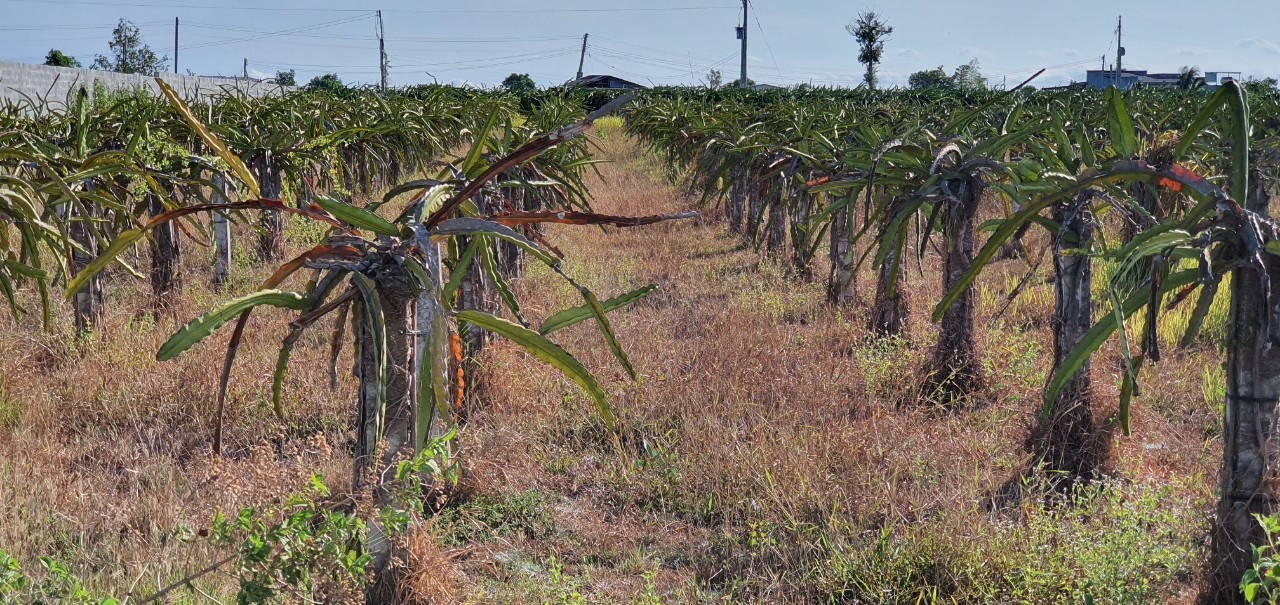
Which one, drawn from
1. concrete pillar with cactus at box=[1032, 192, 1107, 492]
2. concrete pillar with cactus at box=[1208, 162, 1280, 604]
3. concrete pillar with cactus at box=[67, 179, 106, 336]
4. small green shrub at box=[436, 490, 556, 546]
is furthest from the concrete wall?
concrete pillar with cactus at box=[1208, 162, 1280, 604]

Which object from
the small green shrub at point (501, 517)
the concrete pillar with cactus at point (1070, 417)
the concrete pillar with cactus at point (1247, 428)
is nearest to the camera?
the concrete pillar with cactus at point (1247, 428)

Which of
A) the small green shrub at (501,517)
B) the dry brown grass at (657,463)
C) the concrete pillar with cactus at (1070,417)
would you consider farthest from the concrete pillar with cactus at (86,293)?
the concrete pillar with cactus at (1070,417)

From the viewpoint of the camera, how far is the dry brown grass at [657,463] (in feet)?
8.77

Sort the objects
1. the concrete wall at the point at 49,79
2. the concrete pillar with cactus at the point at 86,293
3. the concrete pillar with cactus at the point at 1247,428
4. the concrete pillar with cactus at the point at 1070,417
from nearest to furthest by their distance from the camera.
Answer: the concrete pillar with cactus at the point at 1247,428 → the concrete pillar with cactus at the point at 1070,417 → the concrete pillar with cactus at the point at 86,293 → the concrete wall at the point at 49,79

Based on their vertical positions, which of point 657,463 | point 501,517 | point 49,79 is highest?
point 49,79

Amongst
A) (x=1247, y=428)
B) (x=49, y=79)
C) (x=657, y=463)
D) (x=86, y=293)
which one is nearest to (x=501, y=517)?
(x=657, y=463)

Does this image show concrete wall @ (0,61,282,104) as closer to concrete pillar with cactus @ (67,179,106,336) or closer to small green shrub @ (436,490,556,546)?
concrete pillar with cactus @ (67,179,106,336)

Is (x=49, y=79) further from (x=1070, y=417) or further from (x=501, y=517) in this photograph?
(x=1070, y=417)

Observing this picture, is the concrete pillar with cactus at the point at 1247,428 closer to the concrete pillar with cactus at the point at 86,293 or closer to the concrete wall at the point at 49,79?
the concrete pillar with cactus at the point at 86,293

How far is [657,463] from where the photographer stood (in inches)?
139

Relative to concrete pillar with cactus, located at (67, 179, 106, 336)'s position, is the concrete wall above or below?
above

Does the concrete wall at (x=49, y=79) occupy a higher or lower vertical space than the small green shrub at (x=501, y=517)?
higher

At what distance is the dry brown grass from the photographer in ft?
8.77

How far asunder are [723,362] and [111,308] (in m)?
3.95
